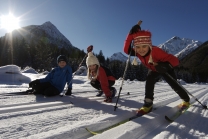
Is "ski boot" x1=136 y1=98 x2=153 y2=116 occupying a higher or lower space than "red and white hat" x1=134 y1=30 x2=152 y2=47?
lower

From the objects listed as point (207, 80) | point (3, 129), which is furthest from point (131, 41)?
point (207, 80)

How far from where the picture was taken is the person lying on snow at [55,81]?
184 inches

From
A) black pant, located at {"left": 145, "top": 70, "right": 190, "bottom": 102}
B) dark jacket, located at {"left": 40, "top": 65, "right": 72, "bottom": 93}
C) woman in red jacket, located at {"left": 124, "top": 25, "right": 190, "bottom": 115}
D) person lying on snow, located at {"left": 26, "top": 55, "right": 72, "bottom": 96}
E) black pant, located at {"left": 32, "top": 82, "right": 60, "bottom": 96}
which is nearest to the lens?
woman in red jacket, located at {"left": 124, "top": 25, "right": 190, "bottom": 115}

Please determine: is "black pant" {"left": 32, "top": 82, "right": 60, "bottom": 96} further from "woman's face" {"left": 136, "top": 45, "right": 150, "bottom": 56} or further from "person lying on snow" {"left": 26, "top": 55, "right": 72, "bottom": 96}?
"woman's face" {"left": 136, "top": 45, "right": 150, "bottom": 56}

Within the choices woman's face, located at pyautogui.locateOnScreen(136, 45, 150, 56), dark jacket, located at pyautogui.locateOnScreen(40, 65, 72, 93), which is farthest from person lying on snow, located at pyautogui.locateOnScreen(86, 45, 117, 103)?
woman's face, located at pyautogui.locateOnScreen(136, 45, 150, 56)

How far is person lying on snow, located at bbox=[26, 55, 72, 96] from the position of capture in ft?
15.3

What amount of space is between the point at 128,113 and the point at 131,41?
5.45ft

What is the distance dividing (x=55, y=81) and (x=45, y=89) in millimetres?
381

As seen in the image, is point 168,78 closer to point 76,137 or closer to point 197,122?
point 197,122

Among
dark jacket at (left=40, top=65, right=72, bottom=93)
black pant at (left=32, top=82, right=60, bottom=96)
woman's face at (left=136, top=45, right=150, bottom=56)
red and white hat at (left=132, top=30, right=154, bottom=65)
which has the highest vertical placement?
red and white hat at (left=132, top=30, right=154, bottom=65)

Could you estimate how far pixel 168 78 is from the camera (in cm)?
365

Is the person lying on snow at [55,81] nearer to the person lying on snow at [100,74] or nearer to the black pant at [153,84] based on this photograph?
the person lying on snow at [100,74]

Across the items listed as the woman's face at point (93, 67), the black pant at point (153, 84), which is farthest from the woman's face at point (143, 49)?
the woman's face at point (93, 67)

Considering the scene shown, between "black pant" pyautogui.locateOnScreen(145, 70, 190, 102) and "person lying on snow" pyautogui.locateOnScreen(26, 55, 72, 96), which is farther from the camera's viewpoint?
"person lying on snow" pyautogui.locateOnScreen(26, 55, 72, 96)
